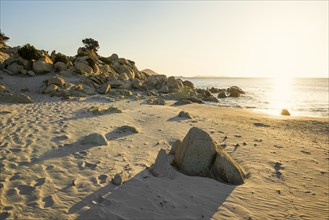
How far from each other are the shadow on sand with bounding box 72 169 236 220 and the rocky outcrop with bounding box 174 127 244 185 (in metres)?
0.27

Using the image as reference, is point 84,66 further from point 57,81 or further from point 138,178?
point 138,178

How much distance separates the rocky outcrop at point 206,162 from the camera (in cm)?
698

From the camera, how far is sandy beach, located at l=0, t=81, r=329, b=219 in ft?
17.1

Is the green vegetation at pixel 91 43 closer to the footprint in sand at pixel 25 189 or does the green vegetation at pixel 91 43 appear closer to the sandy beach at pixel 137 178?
the sandy beach at pixel 137 178

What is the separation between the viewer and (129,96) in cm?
2364

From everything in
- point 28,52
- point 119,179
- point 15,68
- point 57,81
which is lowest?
point 119,179

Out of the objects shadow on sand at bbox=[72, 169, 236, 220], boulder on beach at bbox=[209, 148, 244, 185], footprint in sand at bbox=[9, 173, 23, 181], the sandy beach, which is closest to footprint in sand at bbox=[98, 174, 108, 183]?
the sandy beach

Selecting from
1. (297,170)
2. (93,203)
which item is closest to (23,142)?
(93,203)

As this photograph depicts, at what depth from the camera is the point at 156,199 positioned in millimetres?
5637

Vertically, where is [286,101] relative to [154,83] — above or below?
below

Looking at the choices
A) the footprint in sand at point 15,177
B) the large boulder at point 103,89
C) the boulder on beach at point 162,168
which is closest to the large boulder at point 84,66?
the large boulder at point 103,89

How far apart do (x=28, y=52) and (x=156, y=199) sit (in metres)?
26.3

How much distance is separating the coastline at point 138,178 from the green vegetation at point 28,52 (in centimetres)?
1651

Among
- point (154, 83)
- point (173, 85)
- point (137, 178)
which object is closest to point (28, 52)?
point (154, 83)
